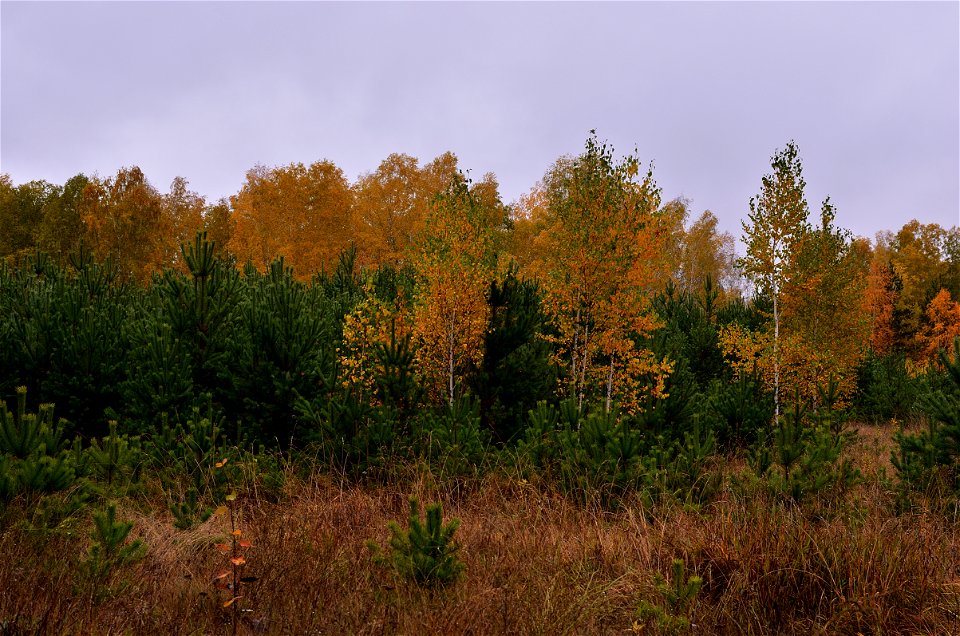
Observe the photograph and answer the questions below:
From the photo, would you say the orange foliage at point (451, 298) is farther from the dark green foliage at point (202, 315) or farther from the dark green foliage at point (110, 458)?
the dark green foliage at point (110, 458)

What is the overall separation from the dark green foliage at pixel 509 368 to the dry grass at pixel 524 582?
480 centimetres

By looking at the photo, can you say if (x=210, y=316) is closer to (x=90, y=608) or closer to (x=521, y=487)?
(x=521, y=487)

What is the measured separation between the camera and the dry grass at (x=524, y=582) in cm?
332

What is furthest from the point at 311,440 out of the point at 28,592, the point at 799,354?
the point at 799,354

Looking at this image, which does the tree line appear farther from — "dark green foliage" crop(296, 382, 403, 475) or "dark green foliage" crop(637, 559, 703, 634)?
"dark green foliage" crop(637, 559, 703, 634)

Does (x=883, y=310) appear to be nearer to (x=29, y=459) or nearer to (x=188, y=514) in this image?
(x=188, y=514)

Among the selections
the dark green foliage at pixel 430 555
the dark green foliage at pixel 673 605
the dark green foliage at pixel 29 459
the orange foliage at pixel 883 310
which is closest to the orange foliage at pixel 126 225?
the dark green foliage at pixel 29 459

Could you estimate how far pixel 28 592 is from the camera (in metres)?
3.38

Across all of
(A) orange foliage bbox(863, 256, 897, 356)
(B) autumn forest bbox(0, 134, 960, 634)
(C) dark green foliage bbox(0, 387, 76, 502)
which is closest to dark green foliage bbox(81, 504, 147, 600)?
(B) autumn forest bbox(0, 134, 960, 634)

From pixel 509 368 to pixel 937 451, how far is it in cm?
606

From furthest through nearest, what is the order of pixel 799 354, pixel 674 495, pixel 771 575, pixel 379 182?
pixel 379 182
pixel 799 354
pixel 674 495
pixel 771 575

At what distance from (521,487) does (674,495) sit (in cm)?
167

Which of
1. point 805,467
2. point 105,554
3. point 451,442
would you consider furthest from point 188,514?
point 805,467

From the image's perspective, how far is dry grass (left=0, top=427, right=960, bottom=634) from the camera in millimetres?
3322
